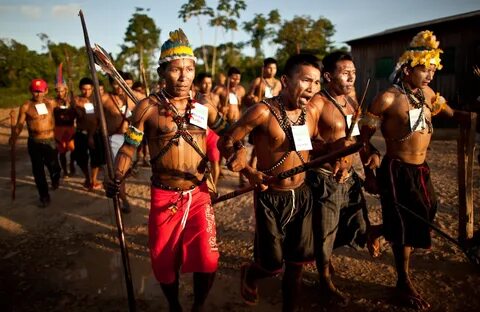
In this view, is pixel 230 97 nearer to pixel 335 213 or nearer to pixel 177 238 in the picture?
pixel 335 213

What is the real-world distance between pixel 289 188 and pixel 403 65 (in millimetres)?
1757

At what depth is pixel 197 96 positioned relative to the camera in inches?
126

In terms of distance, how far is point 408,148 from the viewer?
136 inches

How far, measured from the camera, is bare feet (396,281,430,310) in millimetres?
3262

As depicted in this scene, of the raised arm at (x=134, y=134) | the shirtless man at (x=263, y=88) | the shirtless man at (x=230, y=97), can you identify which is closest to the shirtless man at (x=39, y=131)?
the shirtless man at (x=230, y=97)

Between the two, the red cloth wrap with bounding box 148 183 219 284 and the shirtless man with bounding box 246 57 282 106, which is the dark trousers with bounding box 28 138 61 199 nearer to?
the shirtless man with bounding box 246 57 282 106

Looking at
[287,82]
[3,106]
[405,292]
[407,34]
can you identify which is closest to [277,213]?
[287,82]

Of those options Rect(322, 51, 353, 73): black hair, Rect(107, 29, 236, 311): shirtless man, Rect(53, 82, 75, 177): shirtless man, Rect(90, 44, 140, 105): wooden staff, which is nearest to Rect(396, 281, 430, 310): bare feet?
Rect(107, 29, 236, 311): shirtless man

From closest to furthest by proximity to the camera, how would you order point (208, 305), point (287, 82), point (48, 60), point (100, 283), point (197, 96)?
1. point (287, 82)
2. point (197, 96)
3. point (208, 305)
4. point (100, 283)
5. point (48, 60)

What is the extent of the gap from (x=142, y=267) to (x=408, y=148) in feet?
10.8

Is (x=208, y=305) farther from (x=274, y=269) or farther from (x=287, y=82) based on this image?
(x=287, y=82)

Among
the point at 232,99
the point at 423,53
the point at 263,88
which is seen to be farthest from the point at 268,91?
the point at 423,53

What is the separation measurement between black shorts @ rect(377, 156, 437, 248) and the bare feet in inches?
15.8

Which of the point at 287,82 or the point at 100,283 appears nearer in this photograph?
the point at 287,82
